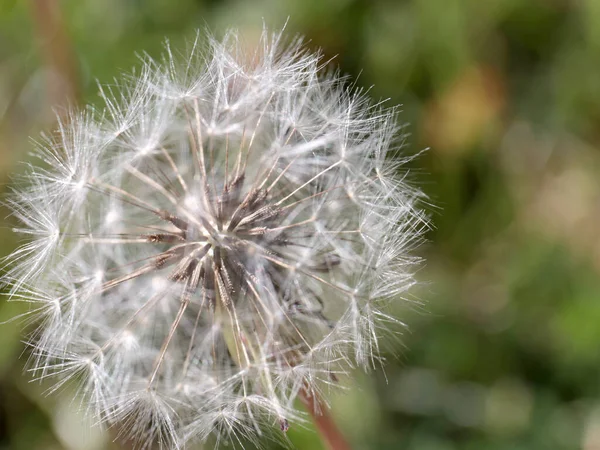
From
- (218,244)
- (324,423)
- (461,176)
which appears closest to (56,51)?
(218,244)

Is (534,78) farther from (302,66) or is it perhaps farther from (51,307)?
(51,307)

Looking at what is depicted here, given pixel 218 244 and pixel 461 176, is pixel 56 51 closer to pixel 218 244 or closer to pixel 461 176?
pixel 218 244

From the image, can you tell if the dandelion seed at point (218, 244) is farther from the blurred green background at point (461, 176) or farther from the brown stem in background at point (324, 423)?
the blurred green background at point (461, 176)

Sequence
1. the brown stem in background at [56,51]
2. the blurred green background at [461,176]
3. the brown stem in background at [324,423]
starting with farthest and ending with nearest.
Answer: the blurred green background at [461,176]
the brown stem in background at [56,51]
the brown stem in background at [324,423]

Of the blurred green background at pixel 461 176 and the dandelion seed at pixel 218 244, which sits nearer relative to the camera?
the dandelion seed at pixel 218 244

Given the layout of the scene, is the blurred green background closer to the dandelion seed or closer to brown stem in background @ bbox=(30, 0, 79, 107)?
brown stem in background @ bbox=(30, 0, 79, 107)

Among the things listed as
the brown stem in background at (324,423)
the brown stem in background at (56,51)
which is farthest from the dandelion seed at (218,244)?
the brown stem in background at (56,51)

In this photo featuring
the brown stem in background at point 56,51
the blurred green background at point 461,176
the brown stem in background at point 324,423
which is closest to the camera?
the brown stem in background at point 324,423
